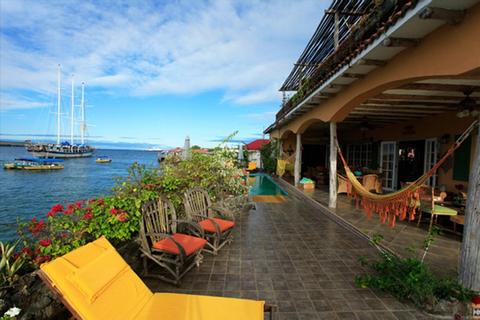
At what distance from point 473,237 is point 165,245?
3.15m

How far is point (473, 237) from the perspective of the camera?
231cm

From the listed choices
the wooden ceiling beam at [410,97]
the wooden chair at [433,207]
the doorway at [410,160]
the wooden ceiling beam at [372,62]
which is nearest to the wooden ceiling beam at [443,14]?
the wooden ceiling beam at [372,62]

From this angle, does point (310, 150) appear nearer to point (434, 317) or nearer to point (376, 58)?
point (376, 58)

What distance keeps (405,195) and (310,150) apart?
12479 mm

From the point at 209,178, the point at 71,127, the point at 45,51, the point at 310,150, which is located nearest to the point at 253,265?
the point at 209,178

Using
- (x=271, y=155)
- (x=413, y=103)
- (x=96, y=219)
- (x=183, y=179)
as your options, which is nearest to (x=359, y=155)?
(x=271, y=155)

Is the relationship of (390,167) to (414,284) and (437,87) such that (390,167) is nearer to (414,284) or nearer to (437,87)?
(437,87)

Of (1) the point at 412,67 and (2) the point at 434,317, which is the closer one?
(2) the point at 434,317

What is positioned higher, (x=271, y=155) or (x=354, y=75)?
(x=354, y=75)

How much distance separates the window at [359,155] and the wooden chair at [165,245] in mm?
9699

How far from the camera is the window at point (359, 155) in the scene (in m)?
10.6

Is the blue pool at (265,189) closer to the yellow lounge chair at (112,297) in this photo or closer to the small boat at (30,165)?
the yellow lounge chair at (112,297)

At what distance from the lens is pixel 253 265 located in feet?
10.5

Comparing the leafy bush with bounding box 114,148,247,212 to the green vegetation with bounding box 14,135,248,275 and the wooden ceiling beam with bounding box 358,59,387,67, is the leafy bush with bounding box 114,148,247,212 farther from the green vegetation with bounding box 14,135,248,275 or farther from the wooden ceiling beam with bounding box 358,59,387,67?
the wooden ceiling beam with bounding box 358,59,387,67
